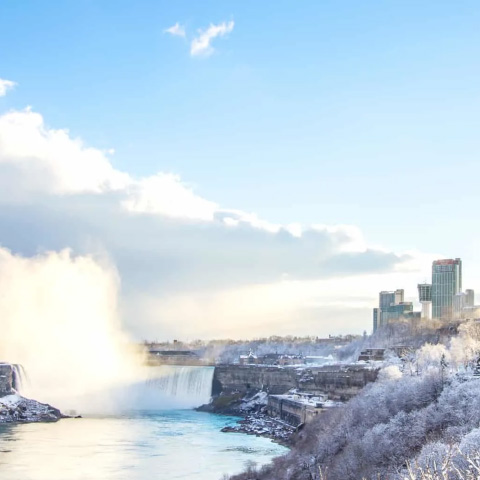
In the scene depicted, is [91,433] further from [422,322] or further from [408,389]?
[422,322]

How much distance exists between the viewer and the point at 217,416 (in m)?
82.4

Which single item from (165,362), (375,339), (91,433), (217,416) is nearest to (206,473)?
(91,433)

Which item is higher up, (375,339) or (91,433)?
(375,339)

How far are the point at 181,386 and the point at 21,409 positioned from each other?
28293mm

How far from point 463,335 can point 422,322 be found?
52406 mm

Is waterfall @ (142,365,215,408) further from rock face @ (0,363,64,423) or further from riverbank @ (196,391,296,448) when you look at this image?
rock face @ (0,363,64,423)

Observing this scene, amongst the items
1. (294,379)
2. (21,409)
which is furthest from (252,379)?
(21,409)

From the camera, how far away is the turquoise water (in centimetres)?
4362

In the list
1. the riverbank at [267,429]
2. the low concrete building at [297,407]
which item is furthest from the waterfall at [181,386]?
the riverbank at [267,429]

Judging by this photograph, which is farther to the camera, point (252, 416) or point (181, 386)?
point (181, 386)

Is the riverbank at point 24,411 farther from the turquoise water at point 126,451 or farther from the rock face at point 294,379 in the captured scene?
the rock face at point 294,379

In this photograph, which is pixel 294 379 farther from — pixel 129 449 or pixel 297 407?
pixel 129 449

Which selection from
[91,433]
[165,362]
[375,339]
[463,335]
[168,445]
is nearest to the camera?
[168,445]

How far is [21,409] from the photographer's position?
75125 millimetres
